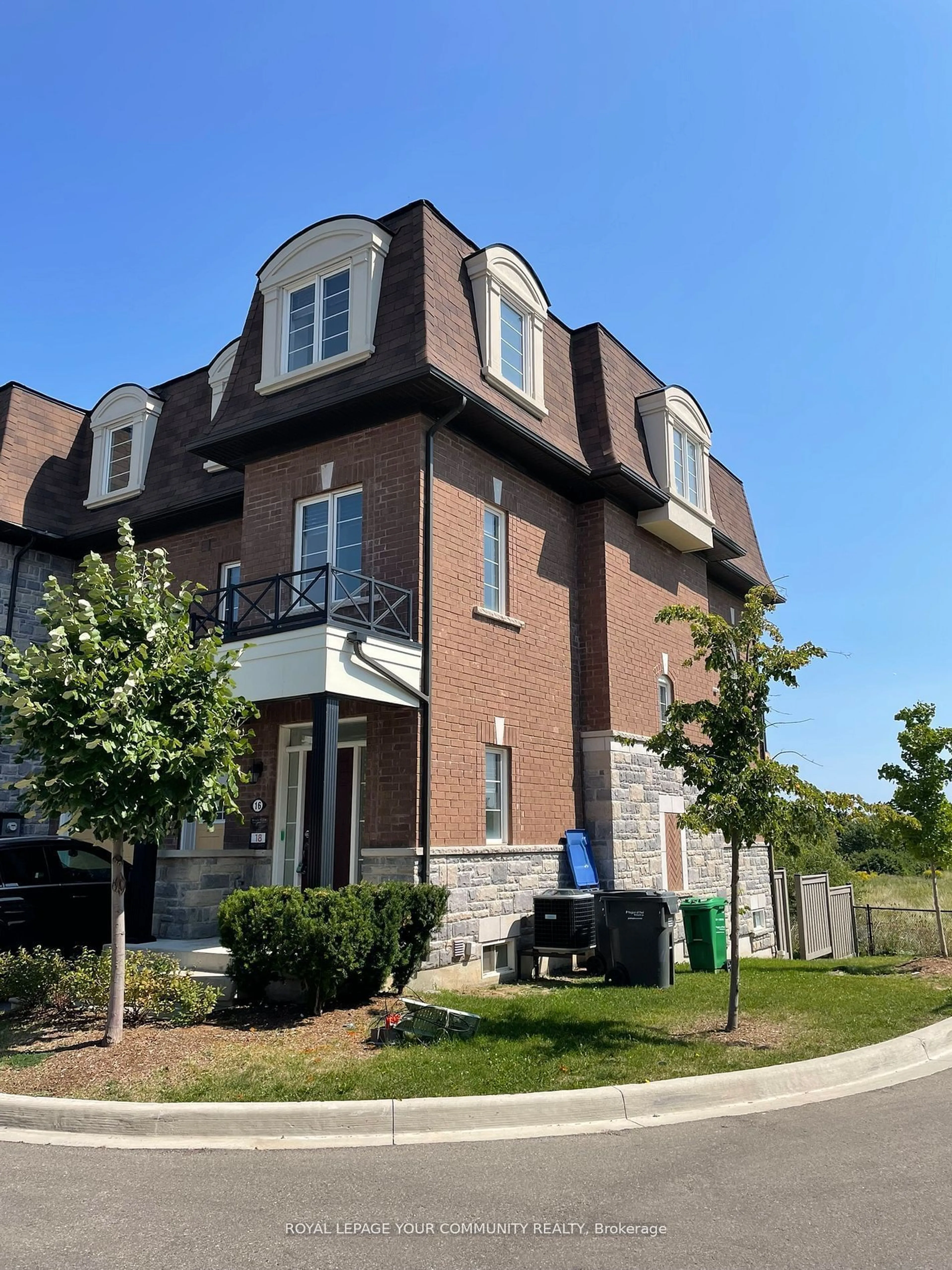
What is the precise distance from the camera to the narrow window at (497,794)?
13.3 meters

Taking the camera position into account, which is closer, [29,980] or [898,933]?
[29,980]

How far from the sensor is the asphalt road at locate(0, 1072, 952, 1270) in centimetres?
425

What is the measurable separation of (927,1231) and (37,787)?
7.22 meters

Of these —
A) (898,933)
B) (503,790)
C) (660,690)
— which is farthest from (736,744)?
(898,933)

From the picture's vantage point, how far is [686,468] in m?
18.0

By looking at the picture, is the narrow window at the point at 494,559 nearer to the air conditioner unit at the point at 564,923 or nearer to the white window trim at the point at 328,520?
the white window trim at the point at 328,520

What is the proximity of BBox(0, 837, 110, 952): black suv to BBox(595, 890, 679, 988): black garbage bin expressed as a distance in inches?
247

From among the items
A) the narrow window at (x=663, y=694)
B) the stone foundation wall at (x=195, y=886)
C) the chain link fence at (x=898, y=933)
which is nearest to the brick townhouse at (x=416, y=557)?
the stone foundation wall at (x=195, y=886)

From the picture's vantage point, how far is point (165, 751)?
838 cm

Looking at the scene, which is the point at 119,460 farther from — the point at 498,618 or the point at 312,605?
the point at 498,618

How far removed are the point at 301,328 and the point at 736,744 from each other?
902 cm

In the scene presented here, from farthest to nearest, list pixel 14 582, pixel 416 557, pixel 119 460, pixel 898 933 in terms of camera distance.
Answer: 1. pixel 898 933
2. pixel 119 460
3. pixel 14 582
4. pixel 416 557

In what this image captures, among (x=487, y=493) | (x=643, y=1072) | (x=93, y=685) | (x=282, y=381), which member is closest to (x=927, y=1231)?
(x=643, y=1072)

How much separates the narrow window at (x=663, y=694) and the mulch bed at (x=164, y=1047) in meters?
8.88
